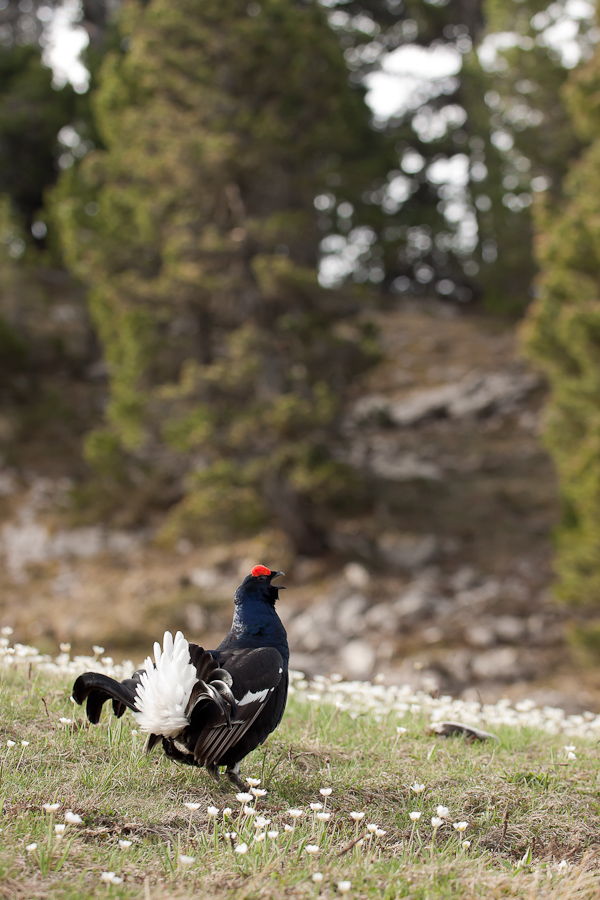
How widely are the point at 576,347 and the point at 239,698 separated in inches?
343

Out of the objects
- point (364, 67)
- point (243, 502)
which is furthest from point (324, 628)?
point (364, 67)

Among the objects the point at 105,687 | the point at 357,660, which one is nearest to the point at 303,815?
the point at 105,687

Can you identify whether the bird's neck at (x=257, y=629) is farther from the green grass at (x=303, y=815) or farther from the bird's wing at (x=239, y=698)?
the green grass at (x=303, y=815)

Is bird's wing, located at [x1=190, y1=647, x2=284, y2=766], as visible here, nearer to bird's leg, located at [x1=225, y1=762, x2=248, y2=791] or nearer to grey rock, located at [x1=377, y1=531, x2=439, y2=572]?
bird's leg, located at [x1=225, y1=762, x2=248, y2=791]

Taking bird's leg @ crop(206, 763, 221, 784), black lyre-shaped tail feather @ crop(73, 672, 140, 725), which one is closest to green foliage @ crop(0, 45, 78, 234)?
black lyre-shaped tail feather @ crop(73, 672, 140, 725)

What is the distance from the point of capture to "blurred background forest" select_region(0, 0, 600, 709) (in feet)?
38.1

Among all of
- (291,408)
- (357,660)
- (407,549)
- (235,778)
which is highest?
(291,408)

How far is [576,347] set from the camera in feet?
35.0

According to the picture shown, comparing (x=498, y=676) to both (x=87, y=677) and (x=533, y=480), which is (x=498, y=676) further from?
(x=87, y=677)

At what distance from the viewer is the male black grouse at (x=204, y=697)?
3.26 metres

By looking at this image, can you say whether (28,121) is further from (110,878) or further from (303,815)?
(110,878)

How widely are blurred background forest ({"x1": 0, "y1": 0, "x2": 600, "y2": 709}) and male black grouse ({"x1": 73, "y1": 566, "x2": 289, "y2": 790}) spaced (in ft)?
25.3

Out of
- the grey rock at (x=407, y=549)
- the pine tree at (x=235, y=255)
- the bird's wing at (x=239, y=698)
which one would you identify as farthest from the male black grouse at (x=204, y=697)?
the grey rock at (x=407, y=549)

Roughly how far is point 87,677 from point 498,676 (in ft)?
29.8
